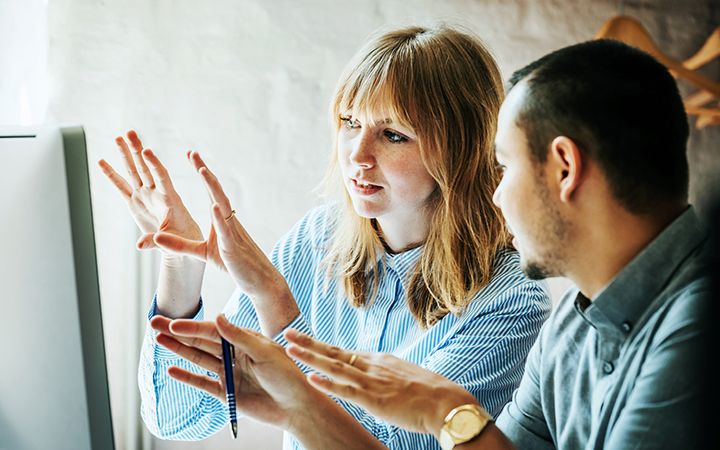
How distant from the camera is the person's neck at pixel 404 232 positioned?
1588 millimetres

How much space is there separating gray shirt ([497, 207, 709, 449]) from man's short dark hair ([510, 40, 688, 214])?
57 mm

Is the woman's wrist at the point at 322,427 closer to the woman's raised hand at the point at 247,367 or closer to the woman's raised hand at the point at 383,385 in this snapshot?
the woman's raised hand at the point at 247,367

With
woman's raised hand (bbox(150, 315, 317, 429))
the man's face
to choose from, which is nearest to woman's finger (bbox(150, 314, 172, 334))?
woman's raised hand (bbox(150, 315, 317, 429))

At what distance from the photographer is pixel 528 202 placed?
1.07 meters

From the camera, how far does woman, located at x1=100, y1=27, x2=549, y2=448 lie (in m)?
1.40

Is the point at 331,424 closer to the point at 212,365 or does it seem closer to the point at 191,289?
the point at 212,365

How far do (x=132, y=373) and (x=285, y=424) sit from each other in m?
1.43

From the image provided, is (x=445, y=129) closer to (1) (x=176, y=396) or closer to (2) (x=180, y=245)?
(2) (x=180, y=245)

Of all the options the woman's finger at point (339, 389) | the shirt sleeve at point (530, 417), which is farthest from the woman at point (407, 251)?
the woman's finger at point (339, 389)

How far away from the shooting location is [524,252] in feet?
3.61

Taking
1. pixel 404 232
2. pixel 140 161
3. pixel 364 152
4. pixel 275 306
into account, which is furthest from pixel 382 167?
pixel 140 161

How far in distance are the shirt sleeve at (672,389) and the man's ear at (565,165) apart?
0.19 m

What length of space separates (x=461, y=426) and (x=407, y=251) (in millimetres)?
548

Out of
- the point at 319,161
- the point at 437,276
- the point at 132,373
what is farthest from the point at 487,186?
the point at 132,373
